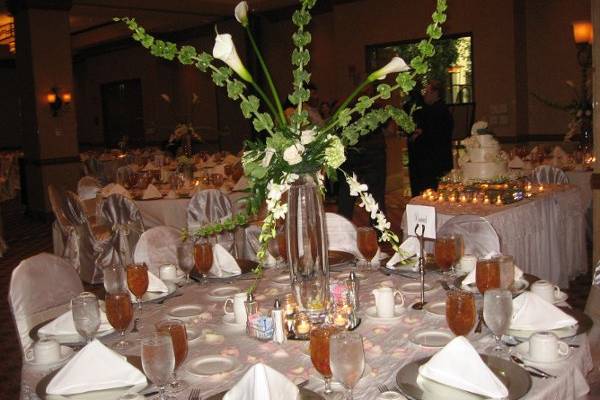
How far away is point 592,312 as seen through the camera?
2557mm

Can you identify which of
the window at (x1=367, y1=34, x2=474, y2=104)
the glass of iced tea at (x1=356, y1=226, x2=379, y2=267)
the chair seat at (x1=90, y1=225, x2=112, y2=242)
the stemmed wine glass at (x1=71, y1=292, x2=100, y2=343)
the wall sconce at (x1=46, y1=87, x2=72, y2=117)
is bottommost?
the chair seat at (x1=90, y1=225, x2=112, y2=242)

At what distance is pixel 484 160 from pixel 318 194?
3415 millimetres

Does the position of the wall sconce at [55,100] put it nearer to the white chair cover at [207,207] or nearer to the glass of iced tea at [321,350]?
the white chair cover at [207,207]

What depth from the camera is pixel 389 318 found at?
2.18 metres

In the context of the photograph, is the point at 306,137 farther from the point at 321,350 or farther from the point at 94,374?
the point at 94,374

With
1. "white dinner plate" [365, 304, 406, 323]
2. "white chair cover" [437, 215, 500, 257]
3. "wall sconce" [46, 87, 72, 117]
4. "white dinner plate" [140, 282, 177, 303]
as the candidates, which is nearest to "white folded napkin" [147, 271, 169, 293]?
"white dinner plate" [140, 282, 177, 303]

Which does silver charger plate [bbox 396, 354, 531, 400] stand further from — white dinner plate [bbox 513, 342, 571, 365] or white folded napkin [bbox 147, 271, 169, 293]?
white folded napkin [bbox 147, 271, 169, 293]

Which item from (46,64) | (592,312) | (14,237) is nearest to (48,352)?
(592,312)

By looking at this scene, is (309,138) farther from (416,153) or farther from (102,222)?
(416,153)

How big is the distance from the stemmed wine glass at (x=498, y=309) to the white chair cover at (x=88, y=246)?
15.9ft

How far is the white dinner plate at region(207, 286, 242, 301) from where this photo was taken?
8.39 ft

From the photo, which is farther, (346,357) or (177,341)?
(177,341)

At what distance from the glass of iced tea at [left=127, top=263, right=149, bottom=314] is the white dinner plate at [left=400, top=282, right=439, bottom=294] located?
99 cm

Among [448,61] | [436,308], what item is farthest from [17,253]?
[448,61]
